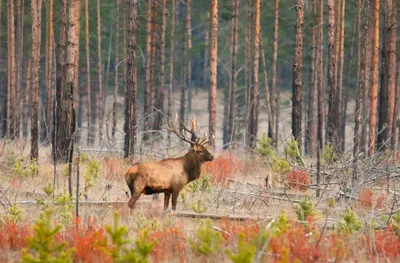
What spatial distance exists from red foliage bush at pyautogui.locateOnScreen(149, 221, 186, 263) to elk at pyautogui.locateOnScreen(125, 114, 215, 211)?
7.41ft

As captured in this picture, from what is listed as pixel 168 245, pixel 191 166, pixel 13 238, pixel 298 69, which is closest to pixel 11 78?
pixel 298 69

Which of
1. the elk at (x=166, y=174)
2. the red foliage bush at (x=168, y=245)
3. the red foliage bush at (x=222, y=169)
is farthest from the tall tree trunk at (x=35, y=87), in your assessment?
the red foliage bush at (x=168, y=245)

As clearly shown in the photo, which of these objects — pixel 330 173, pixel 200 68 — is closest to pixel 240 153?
pixel 330 173

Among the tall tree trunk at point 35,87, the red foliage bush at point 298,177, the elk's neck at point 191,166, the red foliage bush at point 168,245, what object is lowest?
the red foliage bush at point 168,245

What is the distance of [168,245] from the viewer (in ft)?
27.6

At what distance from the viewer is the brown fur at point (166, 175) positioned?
11156 mm

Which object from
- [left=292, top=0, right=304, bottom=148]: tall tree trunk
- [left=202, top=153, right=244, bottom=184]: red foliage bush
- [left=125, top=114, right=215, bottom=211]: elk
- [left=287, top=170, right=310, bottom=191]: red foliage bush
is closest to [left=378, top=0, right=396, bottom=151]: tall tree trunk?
[left=292, top=0, right=304, bottom=148]: tall tree trunk

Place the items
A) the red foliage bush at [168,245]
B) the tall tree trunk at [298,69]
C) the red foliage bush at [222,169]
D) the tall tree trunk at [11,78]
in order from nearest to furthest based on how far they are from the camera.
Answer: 1. the red foliage bush at [168,245]
2. the red foliage bush at [222,169]
3. the tall tree trunk at [298,69]
4. the tall tree trunk at [11,78]

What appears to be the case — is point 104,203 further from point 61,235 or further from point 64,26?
point 64,26

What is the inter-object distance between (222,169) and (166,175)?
4831 millimetres

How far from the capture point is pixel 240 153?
22172 millimetres

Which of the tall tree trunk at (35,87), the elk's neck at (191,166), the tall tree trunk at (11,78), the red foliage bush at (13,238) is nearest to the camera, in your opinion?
the red foliage bush at (13,238)

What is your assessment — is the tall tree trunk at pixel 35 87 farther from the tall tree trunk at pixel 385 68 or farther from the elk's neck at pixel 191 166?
the tall tree trunk at pixel 385 68

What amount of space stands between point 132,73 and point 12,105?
1210 centimetres
